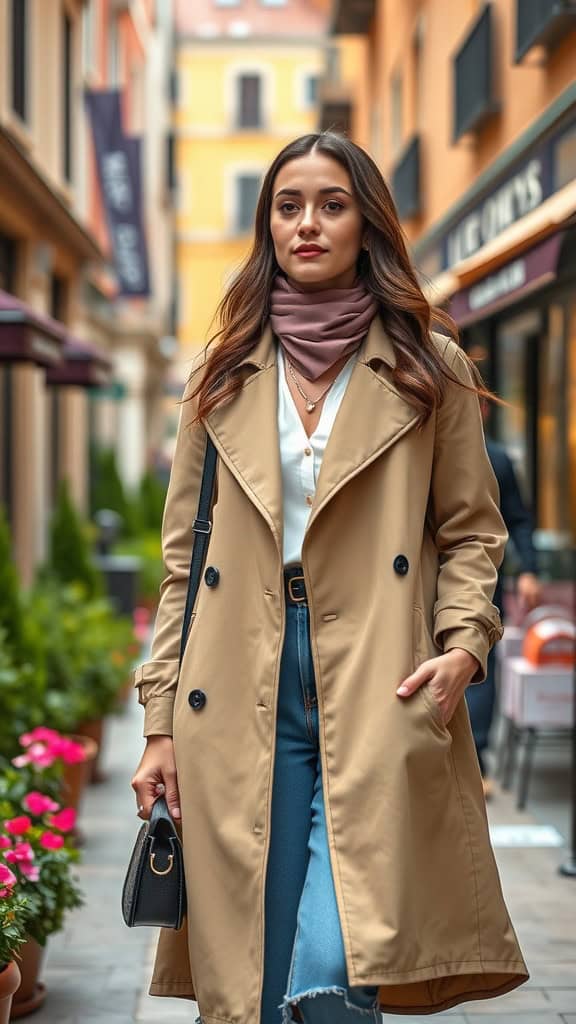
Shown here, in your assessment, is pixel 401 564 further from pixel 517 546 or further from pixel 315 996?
pixel 517 546

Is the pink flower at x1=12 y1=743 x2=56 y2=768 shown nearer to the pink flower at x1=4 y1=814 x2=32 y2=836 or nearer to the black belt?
the pink flower at x1=4 y1=814 x2=32 y2=836

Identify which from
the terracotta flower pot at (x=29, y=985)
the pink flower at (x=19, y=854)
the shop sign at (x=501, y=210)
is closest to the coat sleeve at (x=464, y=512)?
the pink flower at (x=19, y=854)

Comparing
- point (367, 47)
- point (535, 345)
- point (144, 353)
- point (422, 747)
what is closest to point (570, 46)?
point (535, 345)

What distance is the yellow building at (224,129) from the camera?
149 feet

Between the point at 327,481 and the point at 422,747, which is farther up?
the point at 327,481

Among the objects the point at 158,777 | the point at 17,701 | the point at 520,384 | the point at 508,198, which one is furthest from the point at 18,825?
the point at 520,384

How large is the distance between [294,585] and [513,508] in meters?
4.32

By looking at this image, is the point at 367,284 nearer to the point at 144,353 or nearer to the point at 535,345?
the point at 535,345

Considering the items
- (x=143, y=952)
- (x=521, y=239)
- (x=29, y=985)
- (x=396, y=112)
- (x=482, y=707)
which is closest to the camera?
(x=29, y=985)

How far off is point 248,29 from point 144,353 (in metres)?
22.3

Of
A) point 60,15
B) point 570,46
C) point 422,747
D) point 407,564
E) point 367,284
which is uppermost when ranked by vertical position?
point 60,15

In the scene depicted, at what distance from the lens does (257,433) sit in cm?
279

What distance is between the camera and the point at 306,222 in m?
2.78

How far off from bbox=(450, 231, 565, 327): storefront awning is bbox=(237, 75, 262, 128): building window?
130 feet
